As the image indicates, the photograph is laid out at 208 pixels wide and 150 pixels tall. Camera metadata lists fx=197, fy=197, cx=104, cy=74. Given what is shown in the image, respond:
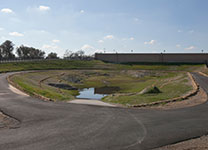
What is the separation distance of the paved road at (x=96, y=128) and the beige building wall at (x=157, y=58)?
309ft

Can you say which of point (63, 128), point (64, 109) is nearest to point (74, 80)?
point (64, 109)

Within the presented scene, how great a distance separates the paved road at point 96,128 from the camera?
28.9 feet

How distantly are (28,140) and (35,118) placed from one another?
3524 mm

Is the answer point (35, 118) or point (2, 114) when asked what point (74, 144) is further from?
point (2, 114)

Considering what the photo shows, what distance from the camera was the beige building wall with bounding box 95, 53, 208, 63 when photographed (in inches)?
Answer: 3959

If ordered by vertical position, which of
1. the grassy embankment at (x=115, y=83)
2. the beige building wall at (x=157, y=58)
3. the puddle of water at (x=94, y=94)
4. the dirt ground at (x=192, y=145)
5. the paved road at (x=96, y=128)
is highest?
the beige building wall at (x=157, y=58)

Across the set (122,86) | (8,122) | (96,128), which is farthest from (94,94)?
(96,128)

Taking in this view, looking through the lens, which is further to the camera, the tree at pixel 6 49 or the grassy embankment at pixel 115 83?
the tree at pixel 6 49

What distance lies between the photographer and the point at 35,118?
12453mm

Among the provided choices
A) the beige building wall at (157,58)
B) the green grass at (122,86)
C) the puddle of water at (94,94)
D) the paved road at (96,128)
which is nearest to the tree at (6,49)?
the beige building wall at (157,58)

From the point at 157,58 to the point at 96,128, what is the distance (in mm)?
102338

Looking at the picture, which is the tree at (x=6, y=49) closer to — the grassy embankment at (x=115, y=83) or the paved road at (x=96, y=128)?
the grassy embankment at (x=115, y=83)

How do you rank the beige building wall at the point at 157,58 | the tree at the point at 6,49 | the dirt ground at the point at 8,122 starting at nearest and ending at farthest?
the dirt ground at the point at 8,122 → the beige building wall at the point at 157,58 → the tree at the point at 6,49

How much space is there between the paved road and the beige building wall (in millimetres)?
94294
